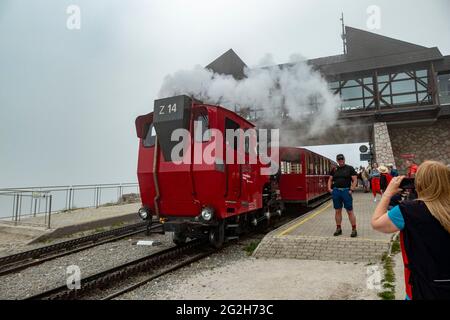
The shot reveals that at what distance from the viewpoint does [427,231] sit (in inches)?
70.7

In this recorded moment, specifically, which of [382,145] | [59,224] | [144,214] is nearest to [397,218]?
[144,214]

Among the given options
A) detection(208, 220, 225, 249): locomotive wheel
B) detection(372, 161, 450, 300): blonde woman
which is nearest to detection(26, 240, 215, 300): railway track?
detection(208, 220, 225, 249): locomotive wheel

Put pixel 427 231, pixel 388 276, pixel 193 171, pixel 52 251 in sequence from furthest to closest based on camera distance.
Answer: pixel 52 251 < pixel 193 171 < pixel 388 276 < pixel 427 231

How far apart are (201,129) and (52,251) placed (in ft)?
16.2

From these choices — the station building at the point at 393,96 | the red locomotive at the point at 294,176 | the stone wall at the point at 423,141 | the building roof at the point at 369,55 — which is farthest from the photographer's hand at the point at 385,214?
the stone wall at the point at 423,141

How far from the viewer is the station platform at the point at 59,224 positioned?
9.24 metres

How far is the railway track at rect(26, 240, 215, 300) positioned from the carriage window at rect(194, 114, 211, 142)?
2.39 meters

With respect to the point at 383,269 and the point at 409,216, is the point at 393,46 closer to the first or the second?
the point at 383,269

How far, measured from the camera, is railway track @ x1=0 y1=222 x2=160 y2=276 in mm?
6295

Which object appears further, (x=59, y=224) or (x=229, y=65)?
(x=229, y=65)

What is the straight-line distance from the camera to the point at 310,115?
53.6 ft

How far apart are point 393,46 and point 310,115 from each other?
23.8 ft

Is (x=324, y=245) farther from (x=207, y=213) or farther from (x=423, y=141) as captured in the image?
(x=423, y=141)

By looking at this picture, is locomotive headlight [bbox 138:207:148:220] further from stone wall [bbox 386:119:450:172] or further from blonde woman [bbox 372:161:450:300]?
stone wall [bbox 386:119:450:172]
